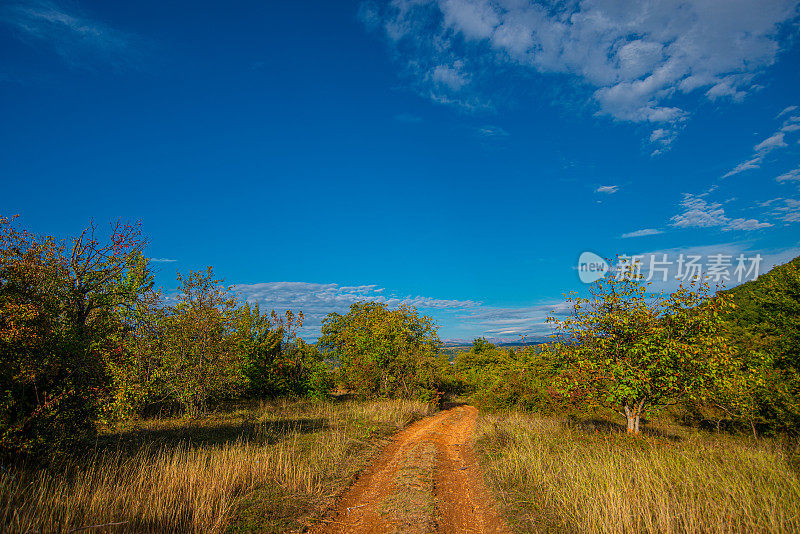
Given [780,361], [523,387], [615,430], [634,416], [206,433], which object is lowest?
[206,433]

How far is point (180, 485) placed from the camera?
6.87 meters

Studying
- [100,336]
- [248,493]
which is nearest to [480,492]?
[248,493]

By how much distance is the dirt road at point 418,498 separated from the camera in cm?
661

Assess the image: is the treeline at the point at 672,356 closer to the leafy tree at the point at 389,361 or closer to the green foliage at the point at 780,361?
the green foliage at the point at 780,361

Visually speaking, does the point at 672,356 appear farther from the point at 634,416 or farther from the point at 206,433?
the point at 206,433

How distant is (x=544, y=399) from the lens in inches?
763

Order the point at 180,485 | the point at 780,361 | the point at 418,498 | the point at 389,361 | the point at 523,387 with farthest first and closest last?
1. the point at 389,361
2. the point at 523,387
3. the point at 780,361
4. the point at 418,498
5. the point at 180,485

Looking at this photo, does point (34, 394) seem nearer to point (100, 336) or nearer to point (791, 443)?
point (100, 336)

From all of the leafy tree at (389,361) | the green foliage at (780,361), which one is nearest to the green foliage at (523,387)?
the leafy tree at (389,361)

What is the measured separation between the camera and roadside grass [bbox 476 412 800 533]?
18.5ft

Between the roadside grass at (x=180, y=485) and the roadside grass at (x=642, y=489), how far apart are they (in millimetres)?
4504

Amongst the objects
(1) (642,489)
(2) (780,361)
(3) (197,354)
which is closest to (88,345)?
(3) (197,354)

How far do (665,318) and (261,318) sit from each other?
75.3ft

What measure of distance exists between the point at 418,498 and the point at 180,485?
488cm
